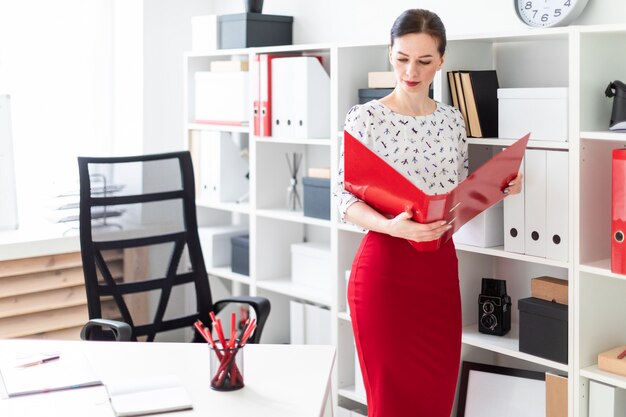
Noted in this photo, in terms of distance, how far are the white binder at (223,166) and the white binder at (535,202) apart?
5.57ft

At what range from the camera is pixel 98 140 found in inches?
175

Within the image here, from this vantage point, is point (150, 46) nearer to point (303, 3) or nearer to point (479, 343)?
point (303, 3)

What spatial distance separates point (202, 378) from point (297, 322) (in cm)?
182

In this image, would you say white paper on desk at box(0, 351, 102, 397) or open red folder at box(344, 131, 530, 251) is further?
open red folder at box(344, 131, 530, 251)

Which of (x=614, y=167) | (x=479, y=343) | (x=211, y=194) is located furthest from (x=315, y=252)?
(x=614, y=167)

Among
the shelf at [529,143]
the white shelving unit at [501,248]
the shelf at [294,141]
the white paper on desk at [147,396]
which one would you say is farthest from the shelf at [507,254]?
the white paper on desk at [147,396]

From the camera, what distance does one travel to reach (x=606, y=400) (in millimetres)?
2557

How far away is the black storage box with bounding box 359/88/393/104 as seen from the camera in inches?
123

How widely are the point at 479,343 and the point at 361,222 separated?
73 centimetres

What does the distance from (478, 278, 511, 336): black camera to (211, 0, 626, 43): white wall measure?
35.9 inches

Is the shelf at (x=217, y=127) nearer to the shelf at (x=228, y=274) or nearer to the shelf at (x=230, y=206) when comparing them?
the shelf at (x=230, y=206)

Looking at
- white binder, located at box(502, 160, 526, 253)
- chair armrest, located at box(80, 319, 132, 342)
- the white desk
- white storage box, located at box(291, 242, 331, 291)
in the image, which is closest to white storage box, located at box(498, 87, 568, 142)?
white binder, located at box(502, 160, 526, 253)

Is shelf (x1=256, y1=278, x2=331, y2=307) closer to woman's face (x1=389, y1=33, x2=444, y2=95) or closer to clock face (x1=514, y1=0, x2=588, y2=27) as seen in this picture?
woman's face (x1=389, y1=33, x2=444, y2=95)

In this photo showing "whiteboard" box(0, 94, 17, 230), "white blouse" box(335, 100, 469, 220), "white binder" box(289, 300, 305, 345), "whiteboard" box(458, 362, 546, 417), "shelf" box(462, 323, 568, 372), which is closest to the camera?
"white blouse" box(335, 100, 469, 220)
